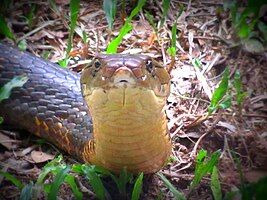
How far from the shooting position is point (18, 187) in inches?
125

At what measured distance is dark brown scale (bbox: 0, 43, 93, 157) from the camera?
380cm

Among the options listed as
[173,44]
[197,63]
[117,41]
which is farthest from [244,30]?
[117,41]

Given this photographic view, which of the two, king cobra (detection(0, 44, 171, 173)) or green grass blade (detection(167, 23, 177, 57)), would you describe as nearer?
king cobra (detection(0, 44, 171, 173))

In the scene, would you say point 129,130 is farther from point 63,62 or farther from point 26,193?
point 63,62

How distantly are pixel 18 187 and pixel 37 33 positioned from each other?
5.93 ft

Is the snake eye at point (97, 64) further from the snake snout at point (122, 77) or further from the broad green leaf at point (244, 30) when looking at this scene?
the broad green leaf at point (244, 30)

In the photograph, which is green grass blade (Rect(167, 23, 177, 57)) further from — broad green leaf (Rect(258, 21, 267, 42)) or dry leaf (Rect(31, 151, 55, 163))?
dry leaf (Rect(31, 151, 55, 163))

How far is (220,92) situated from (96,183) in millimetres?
1116

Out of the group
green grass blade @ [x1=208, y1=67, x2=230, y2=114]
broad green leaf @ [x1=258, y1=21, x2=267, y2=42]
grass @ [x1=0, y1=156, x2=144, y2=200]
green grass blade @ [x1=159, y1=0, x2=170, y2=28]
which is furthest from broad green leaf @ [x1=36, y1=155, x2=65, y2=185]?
broad green leaf @ [x1=258, y1=21, x2=267, y2=42]

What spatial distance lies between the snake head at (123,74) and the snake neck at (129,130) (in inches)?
1.3

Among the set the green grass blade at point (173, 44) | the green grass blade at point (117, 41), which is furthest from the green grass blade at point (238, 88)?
the green grass blade at point (117, 41)

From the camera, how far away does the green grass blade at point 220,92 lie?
12.3ft

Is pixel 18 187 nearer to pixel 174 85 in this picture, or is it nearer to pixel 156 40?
pixel 174 85

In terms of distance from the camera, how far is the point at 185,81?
14.0 ft
